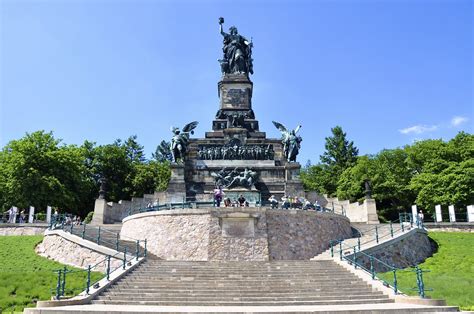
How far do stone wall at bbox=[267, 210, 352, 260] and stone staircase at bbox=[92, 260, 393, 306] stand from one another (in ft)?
11.4

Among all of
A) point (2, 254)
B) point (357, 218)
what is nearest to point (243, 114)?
point (357, 218)

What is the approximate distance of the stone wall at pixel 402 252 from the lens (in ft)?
68.3

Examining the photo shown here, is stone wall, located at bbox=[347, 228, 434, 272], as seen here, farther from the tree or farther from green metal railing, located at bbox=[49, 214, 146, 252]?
the tree

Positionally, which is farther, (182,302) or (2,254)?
(2,254)

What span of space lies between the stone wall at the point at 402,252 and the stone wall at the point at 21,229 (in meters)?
22.0

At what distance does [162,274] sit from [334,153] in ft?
161

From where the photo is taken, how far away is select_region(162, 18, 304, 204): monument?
1335 inches

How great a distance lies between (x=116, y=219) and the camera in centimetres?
3372

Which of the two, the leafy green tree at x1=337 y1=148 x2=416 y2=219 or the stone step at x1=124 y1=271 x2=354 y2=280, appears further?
the leafy green tree at x1=337 y1=148 x2=416 y2=219

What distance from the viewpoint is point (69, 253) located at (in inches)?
843

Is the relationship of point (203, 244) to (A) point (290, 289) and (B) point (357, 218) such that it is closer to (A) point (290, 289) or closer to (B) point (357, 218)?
(A) point (290, 289)

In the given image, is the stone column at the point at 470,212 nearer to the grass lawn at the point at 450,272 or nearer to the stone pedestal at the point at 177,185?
the grass lawn at the point at 450,272

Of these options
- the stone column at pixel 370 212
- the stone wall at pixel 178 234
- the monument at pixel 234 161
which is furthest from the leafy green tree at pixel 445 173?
the stone wall at pixel 178 234

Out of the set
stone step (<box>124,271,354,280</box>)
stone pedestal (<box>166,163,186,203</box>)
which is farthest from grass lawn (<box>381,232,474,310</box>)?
→ stone pedestal (<box>166,163,186,203</box>)
